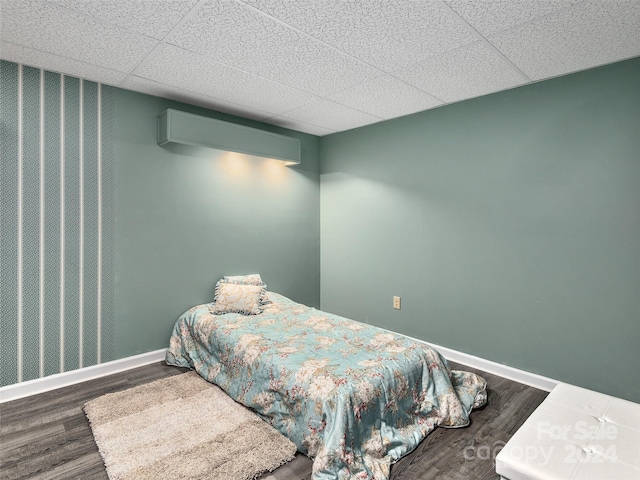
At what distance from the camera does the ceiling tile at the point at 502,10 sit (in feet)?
5.64

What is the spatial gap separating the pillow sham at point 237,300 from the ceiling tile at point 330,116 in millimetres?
1715

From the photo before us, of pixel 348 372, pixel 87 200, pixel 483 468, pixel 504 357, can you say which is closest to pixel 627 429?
pixel 483 468

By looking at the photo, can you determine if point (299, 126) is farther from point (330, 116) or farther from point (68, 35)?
point (68, 35)

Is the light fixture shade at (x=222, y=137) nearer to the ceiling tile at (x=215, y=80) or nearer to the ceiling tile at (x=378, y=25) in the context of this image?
the ceiling tile at (x=215, y=80)

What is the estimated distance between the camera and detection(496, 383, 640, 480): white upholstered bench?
4.05 feet

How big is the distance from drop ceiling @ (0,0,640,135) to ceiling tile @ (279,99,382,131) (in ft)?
0.82

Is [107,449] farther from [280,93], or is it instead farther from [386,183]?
[386,183]

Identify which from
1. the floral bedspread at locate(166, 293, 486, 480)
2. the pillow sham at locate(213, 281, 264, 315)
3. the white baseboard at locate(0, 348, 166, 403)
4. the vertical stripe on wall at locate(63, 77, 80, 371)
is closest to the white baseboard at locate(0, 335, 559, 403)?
the white baseboard at locate(0, 348, 166, 403)

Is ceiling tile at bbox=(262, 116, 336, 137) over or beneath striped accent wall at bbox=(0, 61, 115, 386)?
over

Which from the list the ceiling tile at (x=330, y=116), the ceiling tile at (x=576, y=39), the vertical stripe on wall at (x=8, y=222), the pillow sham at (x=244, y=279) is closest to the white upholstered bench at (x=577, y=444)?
the ceiling tile at (x=576, y=39)

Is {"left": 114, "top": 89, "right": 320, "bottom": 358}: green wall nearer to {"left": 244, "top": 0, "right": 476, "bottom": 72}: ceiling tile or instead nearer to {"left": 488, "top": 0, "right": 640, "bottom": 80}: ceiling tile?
{"left": 244, "top": 0, "right": 476, "bottom": 72}: ceiling tile

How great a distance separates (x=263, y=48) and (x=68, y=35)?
1093 mm

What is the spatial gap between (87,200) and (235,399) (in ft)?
6.04

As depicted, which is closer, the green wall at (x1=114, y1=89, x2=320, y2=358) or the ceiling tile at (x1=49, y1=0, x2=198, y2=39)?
the ceiling tile at (x1=49, y1=0, x2=198, y2=39)
